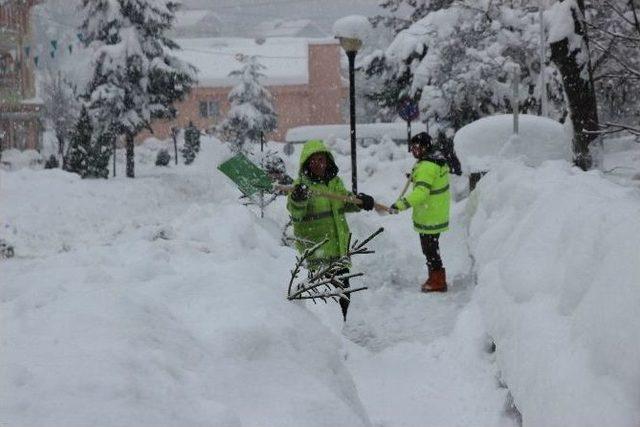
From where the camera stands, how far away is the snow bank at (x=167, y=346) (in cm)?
227

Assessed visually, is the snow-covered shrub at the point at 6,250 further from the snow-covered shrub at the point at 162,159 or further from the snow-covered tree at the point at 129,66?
the snow-covered shrub at the point at 162,159

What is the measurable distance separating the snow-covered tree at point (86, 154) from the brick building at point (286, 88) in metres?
20.8

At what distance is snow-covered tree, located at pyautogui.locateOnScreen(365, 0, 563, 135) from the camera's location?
655 inches

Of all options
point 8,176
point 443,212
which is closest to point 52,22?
point 8,176

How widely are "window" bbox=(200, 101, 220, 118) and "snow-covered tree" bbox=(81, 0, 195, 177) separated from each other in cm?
2015

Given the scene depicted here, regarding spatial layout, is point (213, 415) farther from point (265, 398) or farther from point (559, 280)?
point (559, 280)

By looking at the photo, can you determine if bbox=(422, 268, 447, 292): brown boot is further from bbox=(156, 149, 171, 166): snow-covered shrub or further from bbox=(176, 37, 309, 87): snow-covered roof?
bbox=(176, 37, 309, 87): snow-covered roof

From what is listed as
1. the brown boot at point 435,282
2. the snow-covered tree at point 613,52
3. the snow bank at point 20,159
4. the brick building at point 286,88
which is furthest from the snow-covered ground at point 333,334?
the brick building at point 286,88

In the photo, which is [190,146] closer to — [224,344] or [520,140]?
[520,140]

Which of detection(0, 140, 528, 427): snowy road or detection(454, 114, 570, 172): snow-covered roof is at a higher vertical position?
detection(454, 114, 570, 172): snow-covered roof

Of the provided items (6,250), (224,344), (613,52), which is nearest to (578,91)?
(613,52)

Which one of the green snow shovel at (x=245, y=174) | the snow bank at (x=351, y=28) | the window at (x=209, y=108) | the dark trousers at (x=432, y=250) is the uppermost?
the window at (x=209, y=108)

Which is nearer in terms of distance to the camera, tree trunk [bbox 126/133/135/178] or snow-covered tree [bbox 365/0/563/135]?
snow-covered tree [bbox 365/0/563/135]

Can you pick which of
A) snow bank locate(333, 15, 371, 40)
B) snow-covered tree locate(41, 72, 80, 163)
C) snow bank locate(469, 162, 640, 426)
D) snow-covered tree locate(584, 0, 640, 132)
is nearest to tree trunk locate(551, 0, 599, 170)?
snow-covered tree locate(584, 0, 640, 132)
